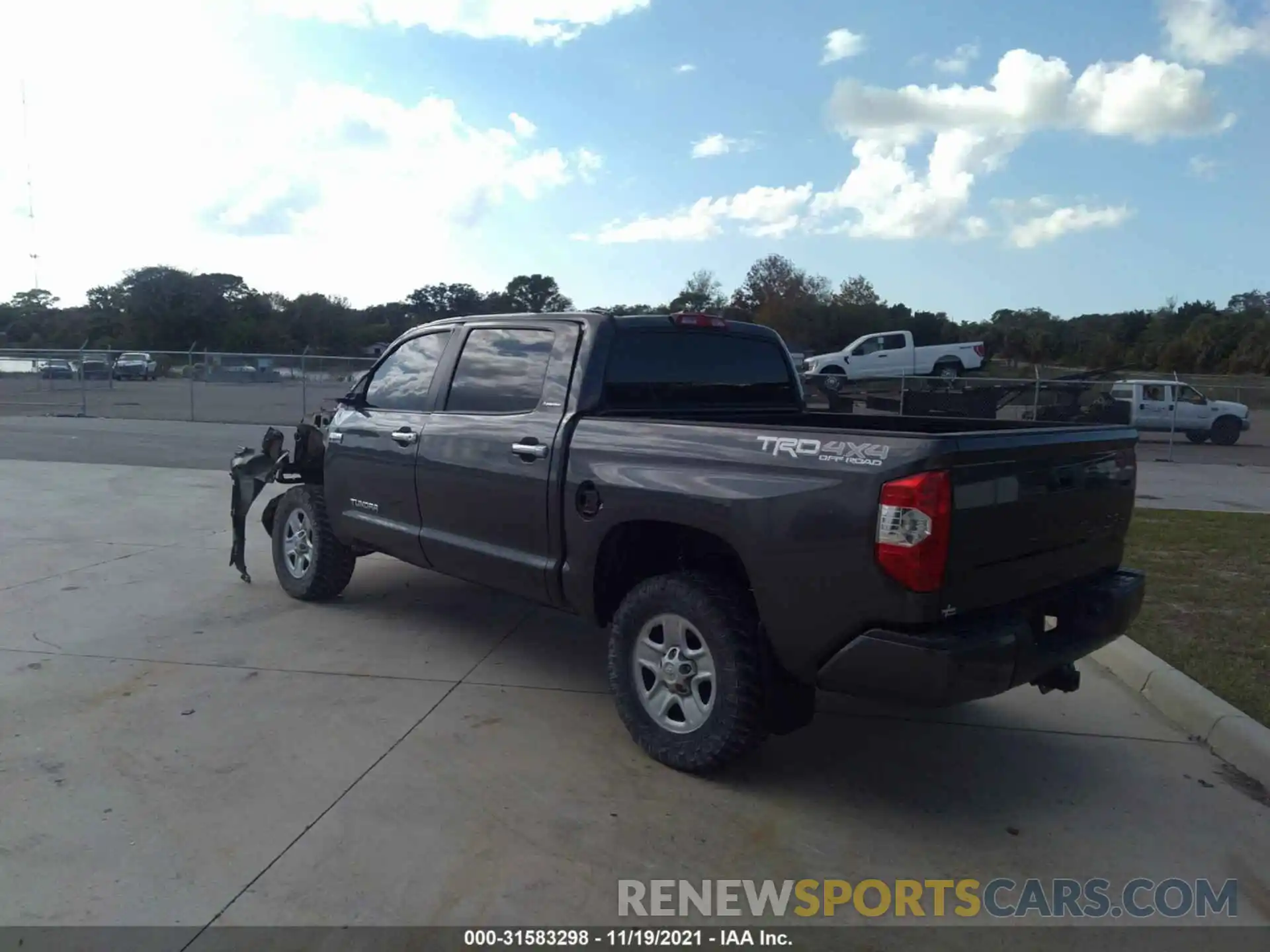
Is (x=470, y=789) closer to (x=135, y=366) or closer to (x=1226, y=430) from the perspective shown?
(x=135, y=366)

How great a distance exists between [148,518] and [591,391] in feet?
22.9

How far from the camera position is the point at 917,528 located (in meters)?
3.28

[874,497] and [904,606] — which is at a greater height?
[874,497]

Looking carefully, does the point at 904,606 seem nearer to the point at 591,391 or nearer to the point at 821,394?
the point at 591,391

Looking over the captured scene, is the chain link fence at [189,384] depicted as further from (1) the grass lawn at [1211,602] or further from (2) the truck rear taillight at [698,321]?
(2) the truck rear taillight at [698,321]

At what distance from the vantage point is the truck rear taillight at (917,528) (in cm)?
327

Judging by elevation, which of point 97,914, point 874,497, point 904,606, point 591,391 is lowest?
point 97,914

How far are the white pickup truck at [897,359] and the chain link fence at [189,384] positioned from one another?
14.0 m

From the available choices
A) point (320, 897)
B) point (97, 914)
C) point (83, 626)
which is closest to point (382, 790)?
point (320, 897)

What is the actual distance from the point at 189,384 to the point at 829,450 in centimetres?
2461

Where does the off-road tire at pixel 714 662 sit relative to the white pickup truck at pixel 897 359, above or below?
below

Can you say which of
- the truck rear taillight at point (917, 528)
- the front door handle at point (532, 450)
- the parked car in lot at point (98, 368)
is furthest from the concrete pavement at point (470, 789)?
the parked car in lot at point (98, 368)

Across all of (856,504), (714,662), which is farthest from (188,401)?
(856,504)

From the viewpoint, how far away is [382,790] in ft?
12.8
